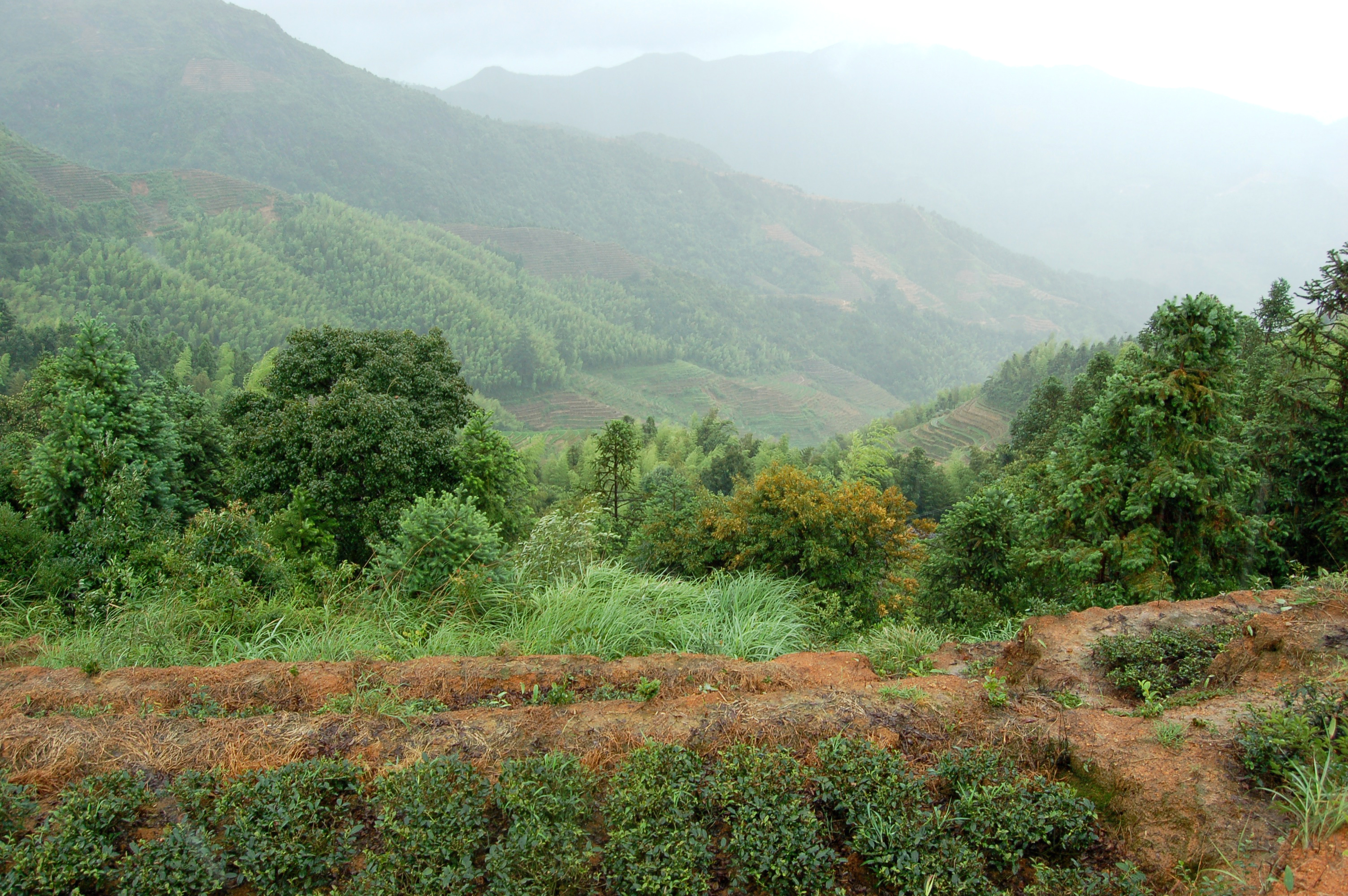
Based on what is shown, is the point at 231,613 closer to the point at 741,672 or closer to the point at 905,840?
the point at 741,672

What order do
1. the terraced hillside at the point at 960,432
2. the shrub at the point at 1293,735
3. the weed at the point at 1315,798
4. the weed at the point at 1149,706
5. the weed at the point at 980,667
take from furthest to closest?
1. the terraced hillside at the point at 960,432
2. the weed at the point at 980,667
3. the weed at the point at 1149,706
4. the shrub at the point at 1293,735
5. the weed at the point at 1315,798

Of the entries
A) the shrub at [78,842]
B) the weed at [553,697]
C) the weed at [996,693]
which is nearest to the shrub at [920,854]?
the weed at [996,693]

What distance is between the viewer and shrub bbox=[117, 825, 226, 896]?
3.63 meters

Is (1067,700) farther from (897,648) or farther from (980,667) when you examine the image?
(897,648)

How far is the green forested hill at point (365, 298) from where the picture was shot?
340 ft

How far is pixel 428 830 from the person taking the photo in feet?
12.4

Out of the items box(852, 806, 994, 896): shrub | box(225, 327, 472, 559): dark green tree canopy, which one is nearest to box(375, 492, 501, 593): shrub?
box(852, 806, 994, 896): shrub

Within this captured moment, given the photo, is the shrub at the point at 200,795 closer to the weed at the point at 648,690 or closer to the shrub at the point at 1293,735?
the weed at the point at 648,690

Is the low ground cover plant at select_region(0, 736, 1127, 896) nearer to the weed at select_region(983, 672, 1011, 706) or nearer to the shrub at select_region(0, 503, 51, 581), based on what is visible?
the weed at select_region(983, 672, 1011, 706)

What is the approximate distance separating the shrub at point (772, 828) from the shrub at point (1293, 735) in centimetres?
236

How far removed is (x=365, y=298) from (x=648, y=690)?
524ft

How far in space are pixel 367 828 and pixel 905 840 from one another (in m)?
3.00

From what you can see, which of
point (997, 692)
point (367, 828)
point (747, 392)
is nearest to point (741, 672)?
point (997, 692)

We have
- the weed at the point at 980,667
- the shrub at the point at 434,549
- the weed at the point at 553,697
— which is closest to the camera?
the weed at the point at 553,697
